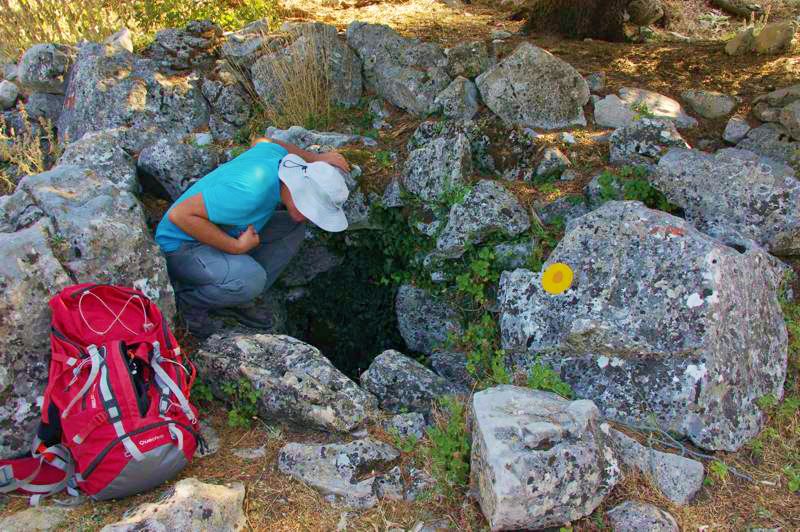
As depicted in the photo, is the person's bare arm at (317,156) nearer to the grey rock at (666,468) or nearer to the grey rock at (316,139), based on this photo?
the grey rock at (316,139)

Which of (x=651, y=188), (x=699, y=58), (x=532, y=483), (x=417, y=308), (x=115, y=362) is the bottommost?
(x=417, y=308)

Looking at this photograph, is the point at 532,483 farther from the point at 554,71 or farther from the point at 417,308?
the point at 554,71

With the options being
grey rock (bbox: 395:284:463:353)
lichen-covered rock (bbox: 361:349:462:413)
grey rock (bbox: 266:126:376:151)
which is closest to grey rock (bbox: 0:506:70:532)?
lichen-covered rock (bbox: 361:349:462:413)

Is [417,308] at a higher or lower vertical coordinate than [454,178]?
lower

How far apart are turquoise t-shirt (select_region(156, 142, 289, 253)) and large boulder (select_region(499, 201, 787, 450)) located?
189 centimetres

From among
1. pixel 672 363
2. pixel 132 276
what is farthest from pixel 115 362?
pixel 672 363

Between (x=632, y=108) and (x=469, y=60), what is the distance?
1604mm

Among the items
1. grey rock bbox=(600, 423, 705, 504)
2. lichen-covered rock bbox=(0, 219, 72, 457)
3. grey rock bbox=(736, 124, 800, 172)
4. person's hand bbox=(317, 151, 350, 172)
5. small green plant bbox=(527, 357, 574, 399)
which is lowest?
grey rock bbox=(600, 423, 705, 504)

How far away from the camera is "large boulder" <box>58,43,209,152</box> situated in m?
6.15

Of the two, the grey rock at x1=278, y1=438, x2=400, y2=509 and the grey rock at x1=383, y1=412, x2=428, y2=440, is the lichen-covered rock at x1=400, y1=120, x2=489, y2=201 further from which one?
the grey rock at x1=278, y1=438, x2=400, y2=509

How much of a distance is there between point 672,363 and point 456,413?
4.15 feet

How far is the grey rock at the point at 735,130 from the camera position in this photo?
4.97 metres

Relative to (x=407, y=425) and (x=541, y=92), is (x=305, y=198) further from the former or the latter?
(x=541, y=92)

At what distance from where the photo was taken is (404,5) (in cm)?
785
